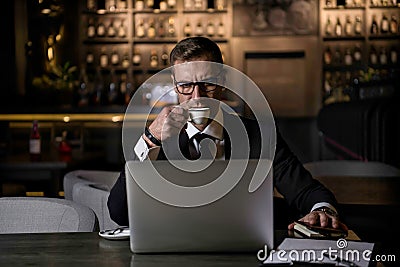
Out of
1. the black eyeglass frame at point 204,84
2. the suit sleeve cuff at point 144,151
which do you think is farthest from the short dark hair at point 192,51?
the suit sleeve cuff at point 144,151

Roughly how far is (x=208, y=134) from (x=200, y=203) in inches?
19.2

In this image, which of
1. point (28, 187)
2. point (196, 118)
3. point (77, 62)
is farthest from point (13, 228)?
point (77, 62)

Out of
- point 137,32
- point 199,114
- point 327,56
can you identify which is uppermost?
point 137,32

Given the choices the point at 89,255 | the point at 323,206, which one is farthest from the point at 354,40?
the point at 89,255

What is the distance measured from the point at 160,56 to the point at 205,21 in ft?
2.13

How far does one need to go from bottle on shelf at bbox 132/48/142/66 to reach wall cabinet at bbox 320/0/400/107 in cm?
208

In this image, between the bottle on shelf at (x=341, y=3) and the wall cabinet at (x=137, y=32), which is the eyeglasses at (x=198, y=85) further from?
the bottle on shelf at (x=341, y=3)

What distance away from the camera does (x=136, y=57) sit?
7.88 metres

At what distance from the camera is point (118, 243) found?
1.54 meters

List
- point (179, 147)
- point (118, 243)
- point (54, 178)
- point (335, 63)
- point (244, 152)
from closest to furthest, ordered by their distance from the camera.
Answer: point (118, 243) → point (179, 147) → point (244, 152) → point (54, 178) → point (335, 63)

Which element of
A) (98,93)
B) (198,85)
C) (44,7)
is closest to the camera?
(198,85)

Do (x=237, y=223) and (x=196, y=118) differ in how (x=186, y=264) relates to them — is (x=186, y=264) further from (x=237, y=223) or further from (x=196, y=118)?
(x=196, y=118)

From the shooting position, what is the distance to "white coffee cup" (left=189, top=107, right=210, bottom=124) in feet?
5.61

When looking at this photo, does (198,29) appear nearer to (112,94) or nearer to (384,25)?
(112,94)
